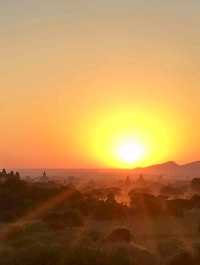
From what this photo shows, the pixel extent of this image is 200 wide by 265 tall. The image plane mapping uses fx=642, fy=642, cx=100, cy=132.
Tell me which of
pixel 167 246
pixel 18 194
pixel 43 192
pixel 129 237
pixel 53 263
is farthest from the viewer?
pixel 43 192

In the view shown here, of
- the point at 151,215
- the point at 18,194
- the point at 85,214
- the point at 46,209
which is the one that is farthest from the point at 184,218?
the point at 18,194

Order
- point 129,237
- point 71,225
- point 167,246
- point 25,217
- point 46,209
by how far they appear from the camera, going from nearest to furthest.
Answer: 1. point 167,246
2. point 129,237
3. point 71,225
4. point 25,217
5. point 46,209

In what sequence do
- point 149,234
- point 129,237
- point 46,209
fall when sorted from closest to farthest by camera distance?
point 129,237 < point 149,234 < point 46,209

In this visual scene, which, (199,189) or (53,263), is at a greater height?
(199,189)

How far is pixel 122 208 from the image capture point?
49.5 m

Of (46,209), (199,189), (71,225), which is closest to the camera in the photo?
(71,225)

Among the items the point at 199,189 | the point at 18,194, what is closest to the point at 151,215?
the point at 18,194

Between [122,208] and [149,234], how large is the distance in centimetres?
1398

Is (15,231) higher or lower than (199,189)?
lower

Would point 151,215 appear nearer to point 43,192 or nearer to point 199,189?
point 43,192

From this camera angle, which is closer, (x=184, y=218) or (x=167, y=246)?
(x=167, y=246)

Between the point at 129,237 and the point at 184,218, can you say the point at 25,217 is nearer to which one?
the point at 184,218

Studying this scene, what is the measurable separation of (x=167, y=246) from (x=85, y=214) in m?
20.2

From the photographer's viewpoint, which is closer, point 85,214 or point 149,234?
point 149,234
